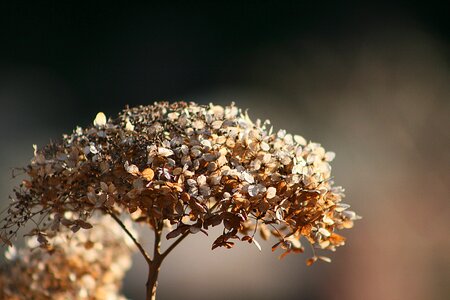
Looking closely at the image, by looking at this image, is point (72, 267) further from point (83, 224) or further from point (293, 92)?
point (293, 92)

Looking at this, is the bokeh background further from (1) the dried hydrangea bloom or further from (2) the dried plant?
(2) the dried plant

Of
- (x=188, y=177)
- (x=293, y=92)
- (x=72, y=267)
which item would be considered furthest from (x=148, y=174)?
(x=293, y=92)

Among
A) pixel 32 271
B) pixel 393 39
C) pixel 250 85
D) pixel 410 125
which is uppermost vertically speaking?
pixel 393 39

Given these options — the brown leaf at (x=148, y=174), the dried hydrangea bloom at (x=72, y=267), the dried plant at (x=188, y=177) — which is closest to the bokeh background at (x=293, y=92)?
the dried hydrangea bloom at (x=72, y=267)

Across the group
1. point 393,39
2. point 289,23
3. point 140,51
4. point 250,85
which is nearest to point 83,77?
point 140,51

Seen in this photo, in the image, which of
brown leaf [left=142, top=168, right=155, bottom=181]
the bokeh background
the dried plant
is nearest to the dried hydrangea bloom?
the dried plant

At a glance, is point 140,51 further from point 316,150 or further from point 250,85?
point 316,150

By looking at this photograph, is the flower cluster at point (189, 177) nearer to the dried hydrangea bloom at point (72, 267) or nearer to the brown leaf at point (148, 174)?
the brown leaf at point (148, 174)
